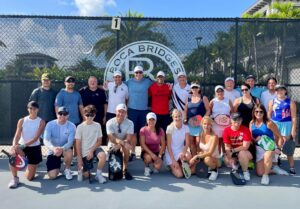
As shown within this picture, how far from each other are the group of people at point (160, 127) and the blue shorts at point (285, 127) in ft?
0.05

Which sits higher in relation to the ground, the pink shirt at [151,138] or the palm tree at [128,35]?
the palm tree at [128,35]

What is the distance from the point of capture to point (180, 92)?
5.89 m

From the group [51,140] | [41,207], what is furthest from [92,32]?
[41,207]

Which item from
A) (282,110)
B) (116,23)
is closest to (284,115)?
(282,110)

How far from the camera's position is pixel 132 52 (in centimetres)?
637

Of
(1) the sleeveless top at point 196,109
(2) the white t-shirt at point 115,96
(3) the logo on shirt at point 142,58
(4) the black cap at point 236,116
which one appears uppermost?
(3) the logo on shirt at point 142,58

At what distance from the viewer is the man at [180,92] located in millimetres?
5867

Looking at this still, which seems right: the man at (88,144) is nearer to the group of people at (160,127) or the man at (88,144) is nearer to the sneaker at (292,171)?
the group of people at (160,127)

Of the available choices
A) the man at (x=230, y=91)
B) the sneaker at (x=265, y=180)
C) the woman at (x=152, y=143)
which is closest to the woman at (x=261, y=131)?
the sneaker at (x=265, y=180)

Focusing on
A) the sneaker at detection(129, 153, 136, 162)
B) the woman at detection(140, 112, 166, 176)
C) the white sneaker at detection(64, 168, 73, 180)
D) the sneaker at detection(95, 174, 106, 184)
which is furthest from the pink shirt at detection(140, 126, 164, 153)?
the white sneaker at detection(64, 168, 73, 180)

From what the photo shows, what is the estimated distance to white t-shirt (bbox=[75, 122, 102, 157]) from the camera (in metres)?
5.00

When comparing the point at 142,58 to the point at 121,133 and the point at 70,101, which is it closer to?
the point at 70,101

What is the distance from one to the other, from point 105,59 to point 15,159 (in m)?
2.56

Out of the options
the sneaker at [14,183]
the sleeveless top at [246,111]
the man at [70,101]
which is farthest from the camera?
the man at [70,101]
